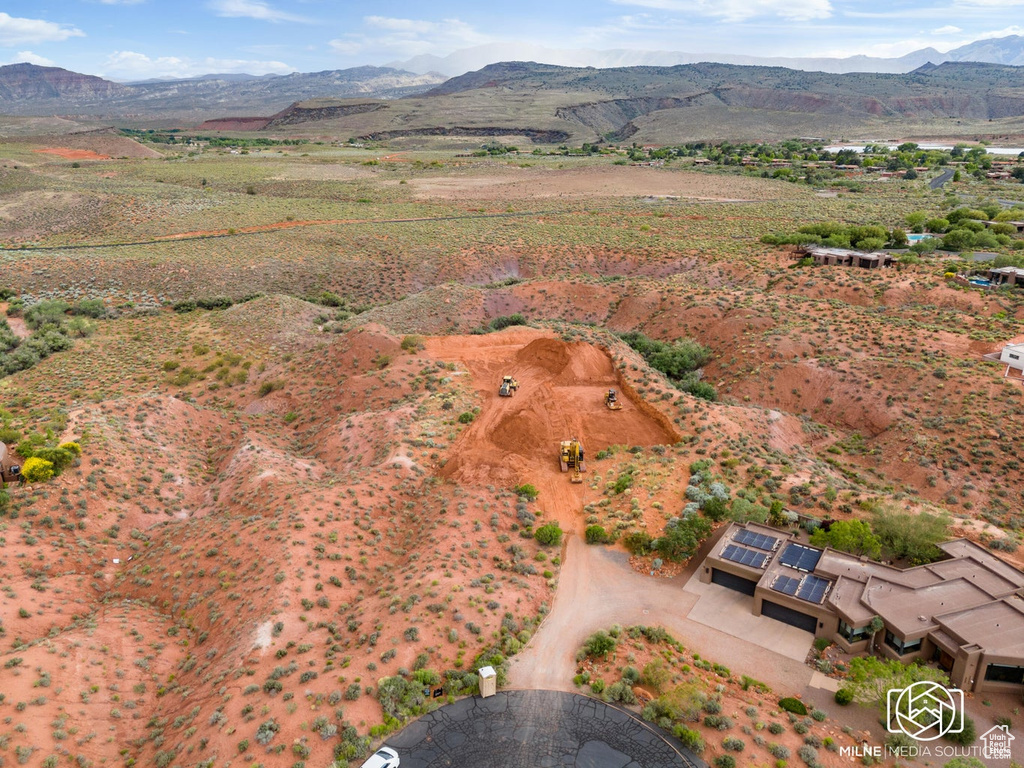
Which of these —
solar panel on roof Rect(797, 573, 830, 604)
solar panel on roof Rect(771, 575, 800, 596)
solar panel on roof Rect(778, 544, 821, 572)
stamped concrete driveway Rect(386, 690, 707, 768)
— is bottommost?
stamped concrete driveway Rect(386, 690, 707, 768)

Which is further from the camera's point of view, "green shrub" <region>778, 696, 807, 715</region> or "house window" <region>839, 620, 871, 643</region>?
"house window" <region>839, 620, 871, 643</region>

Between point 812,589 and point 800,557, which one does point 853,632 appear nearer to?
point 812,589

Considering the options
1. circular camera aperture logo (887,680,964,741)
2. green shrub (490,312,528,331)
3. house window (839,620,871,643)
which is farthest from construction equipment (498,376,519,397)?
circular camera aperture logo (887,680,964,741)

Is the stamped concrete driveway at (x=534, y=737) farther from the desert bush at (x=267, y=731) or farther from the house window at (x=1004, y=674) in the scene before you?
the house window at (x=1004, y=674)

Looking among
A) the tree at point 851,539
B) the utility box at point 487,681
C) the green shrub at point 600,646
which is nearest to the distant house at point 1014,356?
the tree at point 851,539

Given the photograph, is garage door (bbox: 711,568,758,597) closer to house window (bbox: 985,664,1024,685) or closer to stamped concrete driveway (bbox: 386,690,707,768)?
house window (bbox: 985,664,1024,685)

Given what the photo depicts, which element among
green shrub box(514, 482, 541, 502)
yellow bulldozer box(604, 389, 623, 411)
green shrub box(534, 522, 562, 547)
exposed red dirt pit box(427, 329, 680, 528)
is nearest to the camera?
green shrub box(534, 522, 562, 547)

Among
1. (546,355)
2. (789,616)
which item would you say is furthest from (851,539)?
(546,355)
